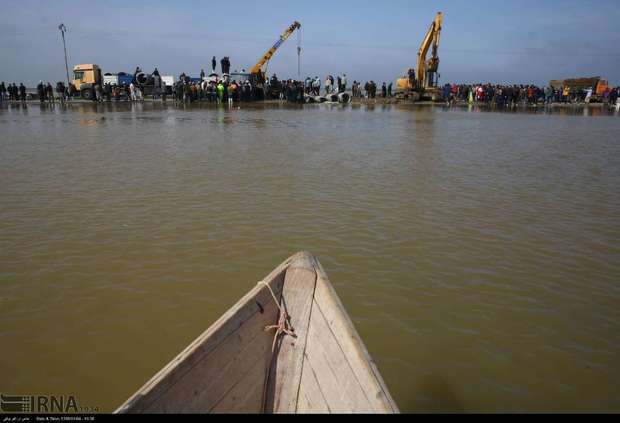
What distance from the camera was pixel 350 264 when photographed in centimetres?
511

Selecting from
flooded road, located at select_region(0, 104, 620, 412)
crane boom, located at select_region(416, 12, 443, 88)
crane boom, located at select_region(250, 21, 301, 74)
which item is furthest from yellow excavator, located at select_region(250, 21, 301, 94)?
flooded road, located at select_region(0, 104, 620, 412)

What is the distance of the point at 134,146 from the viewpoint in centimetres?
1288

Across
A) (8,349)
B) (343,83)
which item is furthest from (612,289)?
(343,83)

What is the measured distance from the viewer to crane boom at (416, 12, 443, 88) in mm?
32866

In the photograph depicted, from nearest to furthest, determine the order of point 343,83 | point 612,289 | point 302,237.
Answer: point 612,289 < point 302,237 < point 343,83

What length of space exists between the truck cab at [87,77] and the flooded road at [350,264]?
1242 inches

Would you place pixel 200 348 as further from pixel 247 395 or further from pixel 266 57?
pixel 266 57

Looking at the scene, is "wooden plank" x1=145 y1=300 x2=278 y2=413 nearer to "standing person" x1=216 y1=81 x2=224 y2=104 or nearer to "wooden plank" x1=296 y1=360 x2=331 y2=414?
"wooden plank" x1=296 y1=360 x2=331 y2=414

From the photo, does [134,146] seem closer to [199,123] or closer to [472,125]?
[199,123]

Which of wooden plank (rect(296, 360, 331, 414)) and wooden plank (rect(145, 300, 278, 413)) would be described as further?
wooden plank (rect(296, 360, 331, 414))

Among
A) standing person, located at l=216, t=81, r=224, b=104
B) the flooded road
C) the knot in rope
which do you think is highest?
standing person, located at l=216, t=81, r=224, b=104

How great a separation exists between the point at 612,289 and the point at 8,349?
5793 mm

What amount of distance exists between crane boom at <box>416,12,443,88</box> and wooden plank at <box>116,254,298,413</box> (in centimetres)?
3484

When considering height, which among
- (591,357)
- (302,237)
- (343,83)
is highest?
(343,83)
